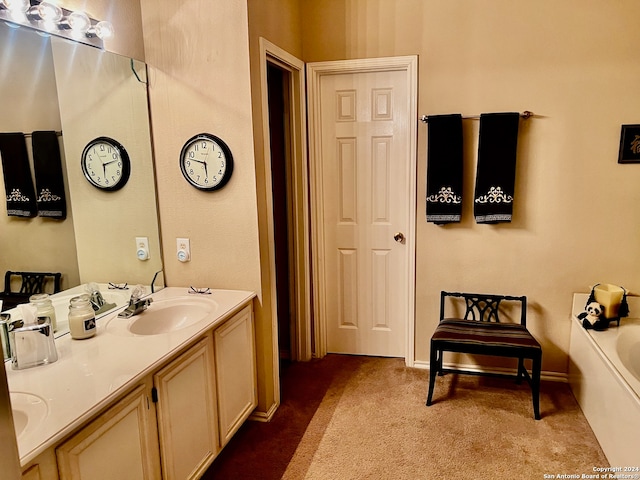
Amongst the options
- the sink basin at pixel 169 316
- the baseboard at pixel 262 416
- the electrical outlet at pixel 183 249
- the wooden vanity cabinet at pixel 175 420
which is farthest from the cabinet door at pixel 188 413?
the electrical outlet at pixel 183 249

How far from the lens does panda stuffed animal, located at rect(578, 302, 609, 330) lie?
262 centimetres

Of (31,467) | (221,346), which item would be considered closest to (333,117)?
(221,346)

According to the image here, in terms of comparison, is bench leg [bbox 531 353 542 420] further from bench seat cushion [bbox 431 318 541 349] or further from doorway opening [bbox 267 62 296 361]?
doorway opening [bbox 267 62 296 361]

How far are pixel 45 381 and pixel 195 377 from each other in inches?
23.3

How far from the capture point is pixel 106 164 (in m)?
2.28

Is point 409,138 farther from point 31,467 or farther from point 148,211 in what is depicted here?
point 31,467

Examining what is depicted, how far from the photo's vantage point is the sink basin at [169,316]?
6.95 ft

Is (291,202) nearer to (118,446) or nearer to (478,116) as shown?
(478,116)

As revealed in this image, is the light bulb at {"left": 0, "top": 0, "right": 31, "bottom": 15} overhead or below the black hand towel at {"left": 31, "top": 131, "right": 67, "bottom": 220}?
overhead

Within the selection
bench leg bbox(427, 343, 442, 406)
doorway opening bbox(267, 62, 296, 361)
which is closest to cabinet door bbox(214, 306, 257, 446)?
doorway opening bbox(267, 62, 296, 361)

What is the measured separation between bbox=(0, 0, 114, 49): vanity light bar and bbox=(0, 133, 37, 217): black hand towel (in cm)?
45

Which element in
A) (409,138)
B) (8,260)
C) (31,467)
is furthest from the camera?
(409,138)

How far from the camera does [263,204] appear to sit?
2.46 metres

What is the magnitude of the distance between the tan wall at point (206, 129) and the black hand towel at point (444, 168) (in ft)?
3.98
